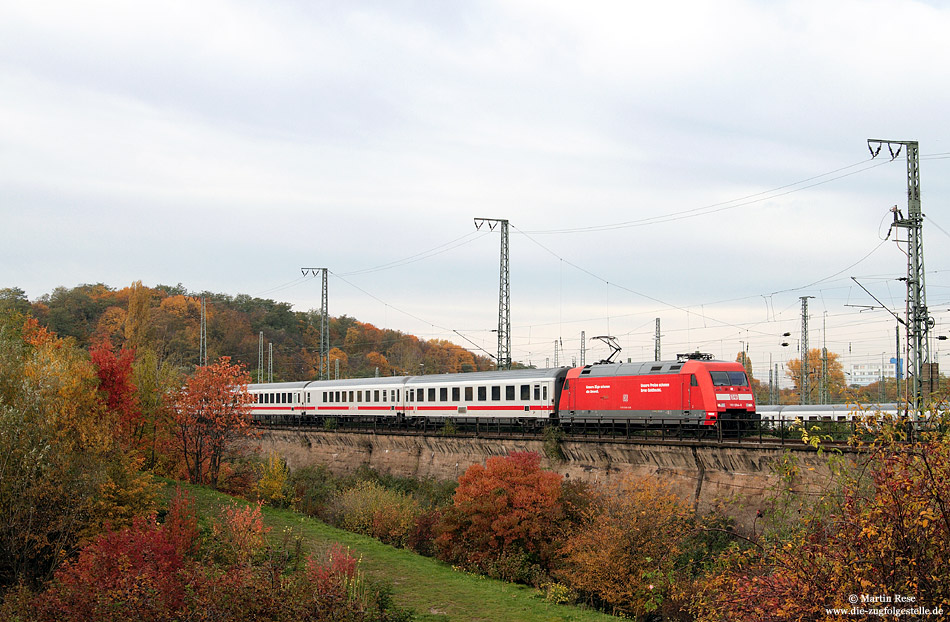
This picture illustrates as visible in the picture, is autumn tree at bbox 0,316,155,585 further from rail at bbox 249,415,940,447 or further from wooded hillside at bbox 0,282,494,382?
wooded hillside at bbox 0,282,494,382

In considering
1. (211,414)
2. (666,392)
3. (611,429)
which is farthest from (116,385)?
(666,392)

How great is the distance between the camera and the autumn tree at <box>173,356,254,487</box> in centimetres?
3456

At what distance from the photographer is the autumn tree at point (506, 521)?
2242 cm

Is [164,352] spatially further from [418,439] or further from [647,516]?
[647,516]

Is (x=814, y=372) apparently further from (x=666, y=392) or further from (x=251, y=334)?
(x=251, y=334)

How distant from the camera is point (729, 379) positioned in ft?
90.0

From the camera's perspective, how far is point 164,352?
3423 inches

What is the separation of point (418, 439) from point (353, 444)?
702cm

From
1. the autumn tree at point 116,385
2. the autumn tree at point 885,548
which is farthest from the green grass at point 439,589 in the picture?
the autumn tree at point 885,548

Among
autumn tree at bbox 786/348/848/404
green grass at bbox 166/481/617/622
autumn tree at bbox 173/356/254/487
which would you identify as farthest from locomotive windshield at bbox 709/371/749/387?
autumn tree at bbox 786/348/848/404

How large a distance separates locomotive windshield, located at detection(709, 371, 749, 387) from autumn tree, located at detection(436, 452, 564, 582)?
7.37m

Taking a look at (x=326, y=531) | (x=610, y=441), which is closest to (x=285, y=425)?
(x=326, y=531)

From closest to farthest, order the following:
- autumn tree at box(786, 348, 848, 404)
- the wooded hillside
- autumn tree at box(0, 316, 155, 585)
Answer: autumn tree at box(0, 316, 155, 585), autumn tree at box(786, 348, 848, 404), the wooded hillside

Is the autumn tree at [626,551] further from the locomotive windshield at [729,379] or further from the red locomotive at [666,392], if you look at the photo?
the locomotive windshield at [729,379]
